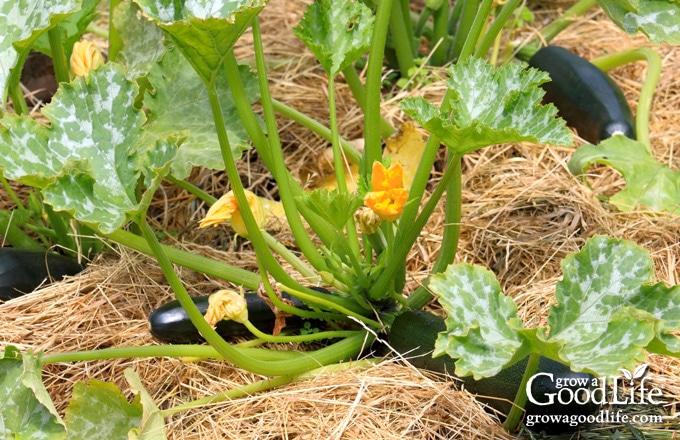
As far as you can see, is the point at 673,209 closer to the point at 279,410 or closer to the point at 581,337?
the point at 581,337

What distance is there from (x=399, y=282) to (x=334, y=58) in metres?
Result: 0.45

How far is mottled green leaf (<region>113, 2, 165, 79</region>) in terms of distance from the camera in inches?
71.1

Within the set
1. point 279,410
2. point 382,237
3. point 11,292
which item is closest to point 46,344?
point 11,292

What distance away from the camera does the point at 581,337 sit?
1.22 meters

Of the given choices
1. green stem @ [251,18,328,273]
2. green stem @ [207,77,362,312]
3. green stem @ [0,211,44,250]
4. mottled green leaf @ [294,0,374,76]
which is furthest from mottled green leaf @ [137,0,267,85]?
green stem @ [0,211,44,250]

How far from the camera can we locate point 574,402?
4.57 feet

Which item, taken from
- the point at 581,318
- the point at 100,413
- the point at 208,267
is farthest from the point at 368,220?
the point at 100,413

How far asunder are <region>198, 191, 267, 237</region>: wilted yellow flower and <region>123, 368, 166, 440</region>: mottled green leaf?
30 centimetres

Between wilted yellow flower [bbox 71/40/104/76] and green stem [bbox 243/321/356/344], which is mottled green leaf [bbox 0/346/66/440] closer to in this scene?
green stem [bbox 243/321/356/344]

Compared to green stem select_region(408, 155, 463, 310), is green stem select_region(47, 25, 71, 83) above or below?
above

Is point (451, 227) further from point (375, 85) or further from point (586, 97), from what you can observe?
point (586, 97)

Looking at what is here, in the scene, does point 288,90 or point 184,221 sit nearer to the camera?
point 184,221

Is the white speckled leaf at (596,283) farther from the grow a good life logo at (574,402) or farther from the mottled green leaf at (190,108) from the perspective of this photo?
the mottled green leaf at (190,108)

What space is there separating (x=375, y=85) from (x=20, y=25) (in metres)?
0.64
